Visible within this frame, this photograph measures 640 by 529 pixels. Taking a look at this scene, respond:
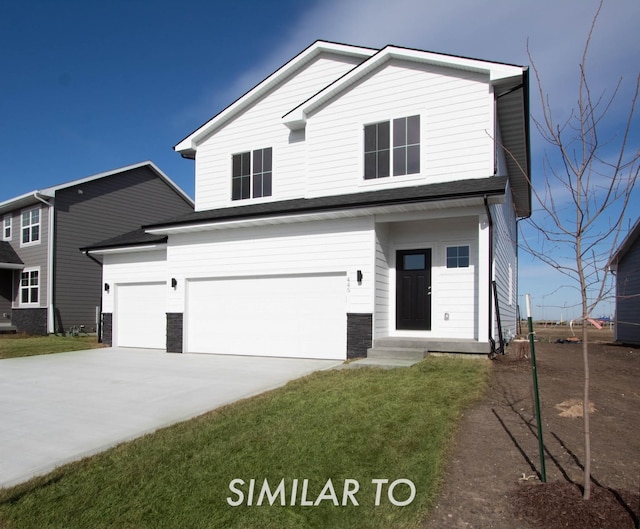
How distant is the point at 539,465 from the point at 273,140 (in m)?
11.2

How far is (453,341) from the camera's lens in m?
9.25

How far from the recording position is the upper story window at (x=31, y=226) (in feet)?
65.7

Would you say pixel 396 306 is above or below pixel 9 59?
below

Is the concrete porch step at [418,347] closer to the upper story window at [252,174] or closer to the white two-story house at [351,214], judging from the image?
the white two-story house at [351,214]

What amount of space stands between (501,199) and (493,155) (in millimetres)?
1253

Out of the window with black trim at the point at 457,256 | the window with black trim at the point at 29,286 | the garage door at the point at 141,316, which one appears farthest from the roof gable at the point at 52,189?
the window with black trim at the point at 457,256

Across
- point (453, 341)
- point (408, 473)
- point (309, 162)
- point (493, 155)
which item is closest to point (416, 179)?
point (493, 155)

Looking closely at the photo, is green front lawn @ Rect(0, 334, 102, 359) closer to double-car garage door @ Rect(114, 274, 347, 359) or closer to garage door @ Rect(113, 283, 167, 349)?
garage door @ Rect(113, 283, 167, 349)

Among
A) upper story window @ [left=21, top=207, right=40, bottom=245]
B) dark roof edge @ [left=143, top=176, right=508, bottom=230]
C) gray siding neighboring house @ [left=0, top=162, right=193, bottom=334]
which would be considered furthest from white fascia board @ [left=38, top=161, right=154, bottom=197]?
dark roof edge @ [left=143, top=176, right=508, bottom=230]

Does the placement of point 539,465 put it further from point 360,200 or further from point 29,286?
point 29,286

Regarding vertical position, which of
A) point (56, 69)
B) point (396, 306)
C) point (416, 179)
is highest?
point (56, 69)

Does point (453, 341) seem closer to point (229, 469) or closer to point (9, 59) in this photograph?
point (229, 469)

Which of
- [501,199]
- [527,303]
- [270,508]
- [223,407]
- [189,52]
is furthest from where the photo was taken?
[189,52]

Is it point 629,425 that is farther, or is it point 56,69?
point 56,69
